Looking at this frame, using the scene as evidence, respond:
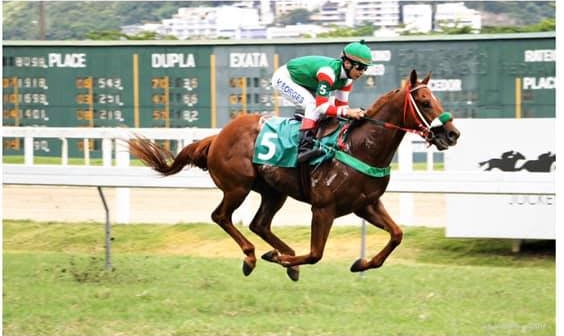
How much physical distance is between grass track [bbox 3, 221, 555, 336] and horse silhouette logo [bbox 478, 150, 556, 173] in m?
0.80

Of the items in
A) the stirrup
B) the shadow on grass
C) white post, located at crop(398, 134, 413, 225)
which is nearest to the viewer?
the stirrup

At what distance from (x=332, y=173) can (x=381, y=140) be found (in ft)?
1.26

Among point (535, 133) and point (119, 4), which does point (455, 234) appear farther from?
point (119, 4)

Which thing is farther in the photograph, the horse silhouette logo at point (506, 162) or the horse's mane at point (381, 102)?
the horse silhouette logo at point (506, 162)

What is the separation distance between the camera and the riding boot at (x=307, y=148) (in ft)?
22.5

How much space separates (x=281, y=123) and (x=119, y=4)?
14.0 meters

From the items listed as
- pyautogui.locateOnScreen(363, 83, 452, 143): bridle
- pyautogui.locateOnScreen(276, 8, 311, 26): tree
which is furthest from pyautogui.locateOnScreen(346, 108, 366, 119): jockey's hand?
pyautogui.locateOnScreen(276, 8, 311, 26): tree

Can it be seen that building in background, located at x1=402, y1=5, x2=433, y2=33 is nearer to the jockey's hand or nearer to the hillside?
the hillside

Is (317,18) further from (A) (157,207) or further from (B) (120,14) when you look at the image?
(A) (157,207)

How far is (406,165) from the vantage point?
11016mm

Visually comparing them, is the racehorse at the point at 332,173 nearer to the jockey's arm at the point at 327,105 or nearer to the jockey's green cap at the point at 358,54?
the jockey's arm at the point at 327,105

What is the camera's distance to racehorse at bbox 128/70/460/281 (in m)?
6.48

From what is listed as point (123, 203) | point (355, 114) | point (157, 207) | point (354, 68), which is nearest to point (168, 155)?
point (355, 114)

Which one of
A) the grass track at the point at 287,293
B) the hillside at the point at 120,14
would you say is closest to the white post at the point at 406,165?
the grass track at the point at 287,293
